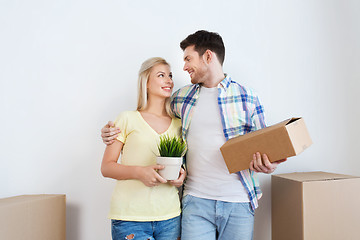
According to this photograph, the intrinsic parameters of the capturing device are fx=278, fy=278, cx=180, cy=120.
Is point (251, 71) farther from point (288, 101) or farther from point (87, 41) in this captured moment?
point (87, 41)

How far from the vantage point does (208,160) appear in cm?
121

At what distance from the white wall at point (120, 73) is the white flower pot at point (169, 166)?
60 cm

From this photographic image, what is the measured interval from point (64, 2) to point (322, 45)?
Answer: 1.50m

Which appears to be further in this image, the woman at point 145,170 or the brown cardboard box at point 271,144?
the woman at point 145,170

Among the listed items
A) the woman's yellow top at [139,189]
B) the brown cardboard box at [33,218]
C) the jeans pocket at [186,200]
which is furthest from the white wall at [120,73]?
the jeans pocket at [186,200]

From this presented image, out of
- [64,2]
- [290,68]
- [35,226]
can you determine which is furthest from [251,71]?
[35,226]

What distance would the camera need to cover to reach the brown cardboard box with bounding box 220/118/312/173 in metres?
0.93

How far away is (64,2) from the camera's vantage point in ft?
5.12

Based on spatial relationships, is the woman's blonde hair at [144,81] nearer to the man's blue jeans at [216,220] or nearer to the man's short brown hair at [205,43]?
the man's short brown hair at [205,43]

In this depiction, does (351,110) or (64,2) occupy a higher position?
(64,2)

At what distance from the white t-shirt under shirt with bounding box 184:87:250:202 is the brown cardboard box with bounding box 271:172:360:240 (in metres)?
0.27

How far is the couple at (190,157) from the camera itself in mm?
1111

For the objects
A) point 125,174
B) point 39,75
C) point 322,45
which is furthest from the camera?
point 322,45

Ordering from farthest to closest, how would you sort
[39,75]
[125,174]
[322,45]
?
[322,45] < [39,75] < [125,174]
